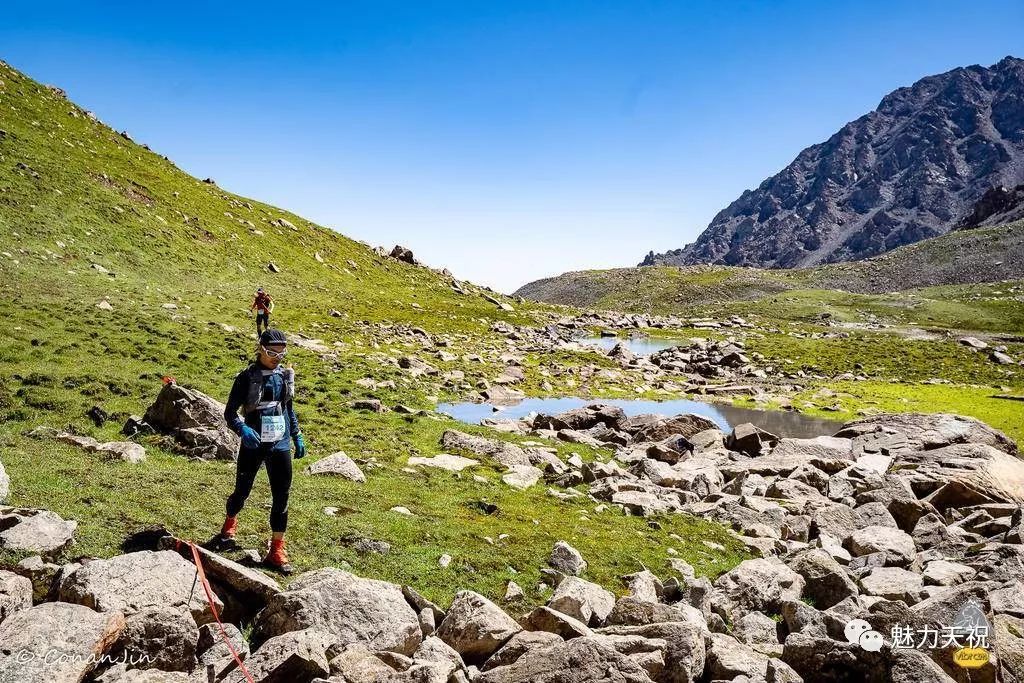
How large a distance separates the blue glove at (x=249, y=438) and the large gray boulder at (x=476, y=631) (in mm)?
4900

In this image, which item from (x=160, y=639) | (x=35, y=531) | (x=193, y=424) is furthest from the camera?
(x=193, y=424)

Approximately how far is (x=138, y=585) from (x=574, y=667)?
6.67m

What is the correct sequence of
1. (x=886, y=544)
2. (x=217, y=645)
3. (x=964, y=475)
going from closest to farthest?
(x=217, y=645)
(x=886, y=544)
(x=964, y=475)

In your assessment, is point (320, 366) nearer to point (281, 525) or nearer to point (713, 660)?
point (281, 525)

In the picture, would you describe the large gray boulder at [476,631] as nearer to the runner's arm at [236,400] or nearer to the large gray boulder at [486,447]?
the runner's arm at [236,400]

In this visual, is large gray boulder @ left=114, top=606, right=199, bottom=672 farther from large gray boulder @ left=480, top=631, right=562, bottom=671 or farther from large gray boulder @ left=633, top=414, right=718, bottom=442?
large gray boulder @ left=633, top=414, right=718, bottom=442

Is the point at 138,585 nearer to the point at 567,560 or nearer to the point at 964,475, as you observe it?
the point at 567,560

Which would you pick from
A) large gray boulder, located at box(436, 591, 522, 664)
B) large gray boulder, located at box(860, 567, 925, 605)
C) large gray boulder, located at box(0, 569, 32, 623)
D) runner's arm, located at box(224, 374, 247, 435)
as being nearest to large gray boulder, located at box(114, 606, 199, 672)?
large gray boulder, located at box(0, 569, 32, 623)

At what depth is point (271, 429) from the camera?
11.1 metres

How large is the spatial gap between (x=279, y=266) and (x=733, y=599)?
7387 centimetres

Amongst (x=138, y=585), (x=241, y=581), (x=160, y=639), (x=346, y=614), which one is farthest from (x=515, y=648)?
(x=138, y=585)

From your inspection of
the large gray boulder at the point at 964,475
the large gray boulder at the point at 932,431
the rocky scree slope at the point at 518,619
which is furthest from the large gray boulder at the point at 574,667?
the large gray boulder at the point at 932,431

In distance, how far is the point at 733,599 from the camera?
13.0 m

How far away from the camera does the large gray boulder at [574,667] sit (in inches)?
311
